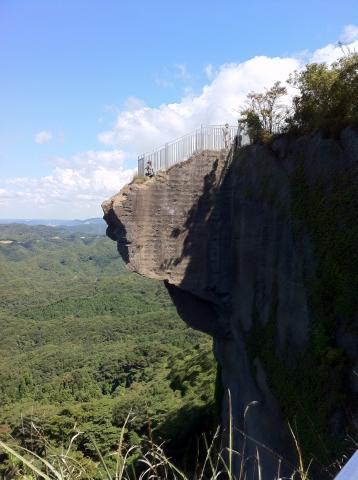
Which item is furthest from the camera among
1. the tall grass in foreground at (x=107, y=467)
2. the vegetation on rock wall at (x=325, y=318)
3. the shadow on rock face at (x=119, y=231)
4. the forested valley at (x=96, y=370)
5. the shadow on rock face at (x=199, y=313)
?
the forested valley at (x=96, y=370)

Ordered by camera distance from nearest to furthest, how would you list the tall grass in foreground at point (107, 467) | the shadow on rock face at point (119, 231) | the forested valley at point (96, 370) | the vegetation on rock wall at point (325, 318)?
1. the tall grass in foreground at point (107, 467)
2. the vegetation on rock wall at point (325, 318)
3. the shadow on rock face at point (119, 231)
4. the forested valley at point (96, 370)

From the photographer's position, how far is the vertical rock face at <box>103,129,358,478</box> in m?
7.93

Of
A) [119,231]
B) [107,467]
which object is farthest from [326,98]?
[107,467]

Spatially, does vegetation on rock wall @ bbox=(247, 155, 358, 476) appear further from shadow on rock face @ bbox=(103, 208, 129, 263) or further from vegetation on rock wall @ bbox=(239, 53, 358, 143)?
shadow on rock face @ bbox=(103, 208, 129, 263)

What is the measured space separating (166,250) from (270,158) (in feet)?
13.3

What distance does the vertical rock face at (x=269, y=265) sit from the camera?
312 inches

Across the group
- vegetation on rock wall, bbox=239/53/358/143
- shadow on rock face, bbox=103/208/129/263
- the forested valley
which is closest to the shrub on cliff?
vegetation on rock wall, bbox=239/53/358/143

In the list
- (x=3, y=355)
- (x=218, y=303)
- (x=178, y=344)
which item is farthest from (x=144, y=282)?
(x=218, y=303)

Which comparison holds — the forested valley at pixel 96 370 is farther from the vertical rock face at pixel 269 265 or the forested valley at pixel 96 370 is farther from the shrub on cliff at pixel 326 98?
the shrub on cliff at pixel 326 98

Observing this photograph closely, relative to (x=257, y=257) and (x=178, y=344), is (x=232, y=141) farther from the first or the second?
(x=178, y=344)

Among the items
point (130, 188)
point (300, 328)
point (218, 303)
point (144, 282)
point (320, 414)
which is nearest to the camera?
point (320, 414)

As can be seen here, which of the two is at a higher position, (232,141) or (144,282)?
(232,141)

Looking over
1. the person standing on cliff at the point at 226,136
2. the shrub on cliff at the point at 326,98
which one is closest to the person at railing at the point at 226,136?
the person standing on cliff at the point at 226,136

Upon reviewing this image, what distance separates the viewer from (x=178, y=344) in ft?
203
